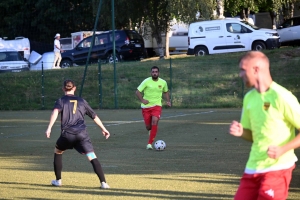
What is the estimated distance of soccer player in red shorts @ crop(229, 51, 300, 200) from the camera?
487 centimetres

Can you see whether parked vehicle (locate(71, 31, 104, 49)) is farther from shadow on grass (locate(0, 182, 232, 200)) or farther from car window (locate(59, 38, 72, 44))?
shadow on grass (locate(0, 182, 232, 200))

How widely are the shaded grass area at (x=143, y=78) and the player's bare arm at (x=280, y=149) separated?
2249 cm

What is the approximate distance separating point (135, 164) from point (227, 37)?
78.6ft

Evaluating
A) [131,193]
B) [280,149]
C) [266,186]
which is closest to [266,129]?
[280,149]

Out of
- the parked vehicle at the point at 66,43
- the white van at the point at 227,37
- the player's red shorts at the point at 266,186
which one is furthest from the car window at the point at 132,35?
the player's red shorts at the point at 266,186

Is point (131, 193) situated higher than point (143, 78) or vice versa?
point (131, 193)

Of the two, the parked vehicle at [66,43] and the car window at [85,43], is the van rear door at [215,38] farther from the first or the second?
the parked vehicle at [66,43]

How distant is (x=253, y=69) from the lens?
482 centimetres

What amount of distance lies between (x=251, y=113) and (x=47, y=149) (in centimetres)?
1024

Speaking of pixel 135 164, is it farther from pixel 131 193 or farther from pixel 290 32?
pixel 290 32

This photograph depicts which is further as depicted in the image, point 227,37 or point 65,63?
point 65,63

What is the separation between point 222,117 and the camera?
22.4 metres

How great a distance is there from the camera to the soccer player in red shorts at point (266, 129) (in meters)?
4.87

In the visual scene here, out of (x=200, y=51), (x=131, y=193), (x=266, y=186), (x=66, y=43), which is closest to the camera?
(x=266, y=186)
